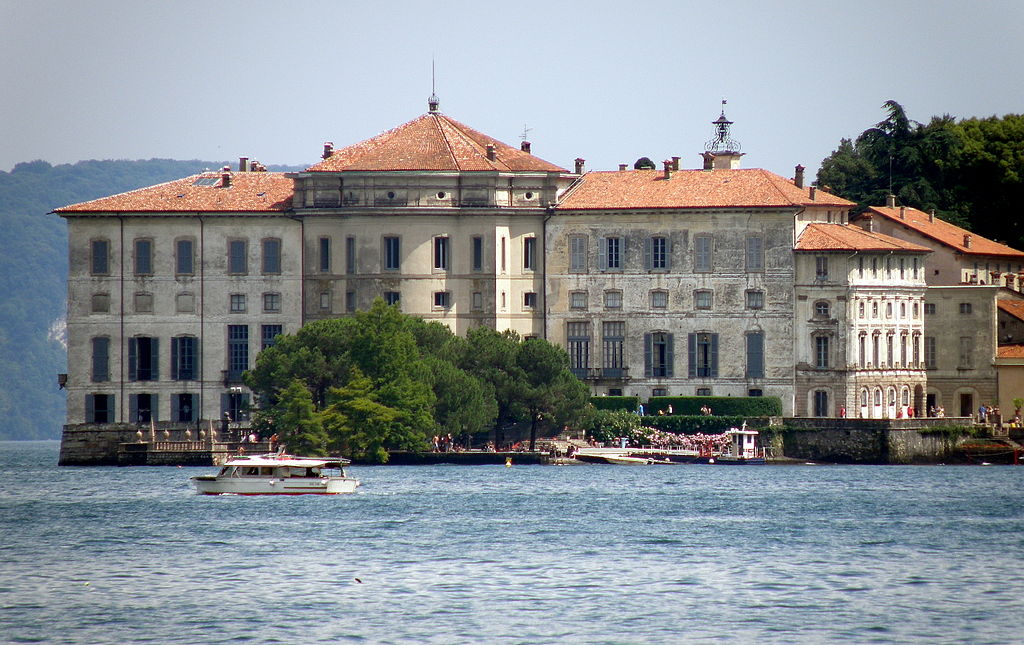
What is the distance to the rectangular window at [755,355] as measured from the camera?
99875 mm

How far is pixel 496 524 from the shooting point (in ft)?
224

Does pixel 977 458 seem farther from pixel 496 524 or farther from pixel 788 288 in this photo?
pixel 496 524

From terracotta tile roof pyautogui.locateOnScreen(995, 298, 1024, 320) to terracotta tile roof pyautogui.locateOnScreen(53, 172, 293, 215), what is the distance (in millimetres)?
31615

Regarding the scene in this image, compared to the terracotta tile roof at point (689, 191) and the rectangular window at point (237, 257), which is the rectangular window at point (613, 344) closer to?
the terracotta tile roof at point (689, 191)

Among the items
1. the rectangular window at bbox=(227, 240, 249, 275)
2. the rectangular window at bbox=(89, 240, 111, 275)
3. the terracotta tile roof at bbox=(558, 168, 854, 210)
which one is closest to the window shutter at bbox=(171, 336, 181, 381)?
the rectangular window at bbox=(227, 240, 249, 275)

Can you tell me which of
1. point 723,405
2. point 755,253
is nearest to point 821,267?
point 755,253

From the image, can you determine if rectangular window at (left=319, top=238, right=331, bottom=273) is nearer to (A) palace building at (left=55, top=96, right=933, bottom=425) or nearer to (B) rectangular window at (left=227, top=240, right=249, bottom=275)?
(A) palace building at (left=55, top=96, right=933, bottom=425)

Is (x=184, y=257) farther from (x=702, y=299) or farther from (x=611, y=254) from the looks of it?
(x=702, y=299)

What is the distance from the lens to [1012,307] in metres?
107

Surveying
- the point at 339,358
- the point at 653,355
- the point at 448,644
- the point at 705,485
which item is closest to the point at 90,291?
the point at 339,358

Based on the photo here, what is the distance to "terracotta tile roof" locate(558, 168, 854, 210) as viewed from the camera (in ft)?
328

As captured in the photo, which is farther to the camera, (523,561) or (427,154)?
(427,154)

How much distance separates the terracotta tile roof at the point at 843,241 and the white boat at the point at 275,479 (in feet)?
89.0

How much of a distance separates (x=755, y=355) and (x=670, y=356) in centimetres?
357
